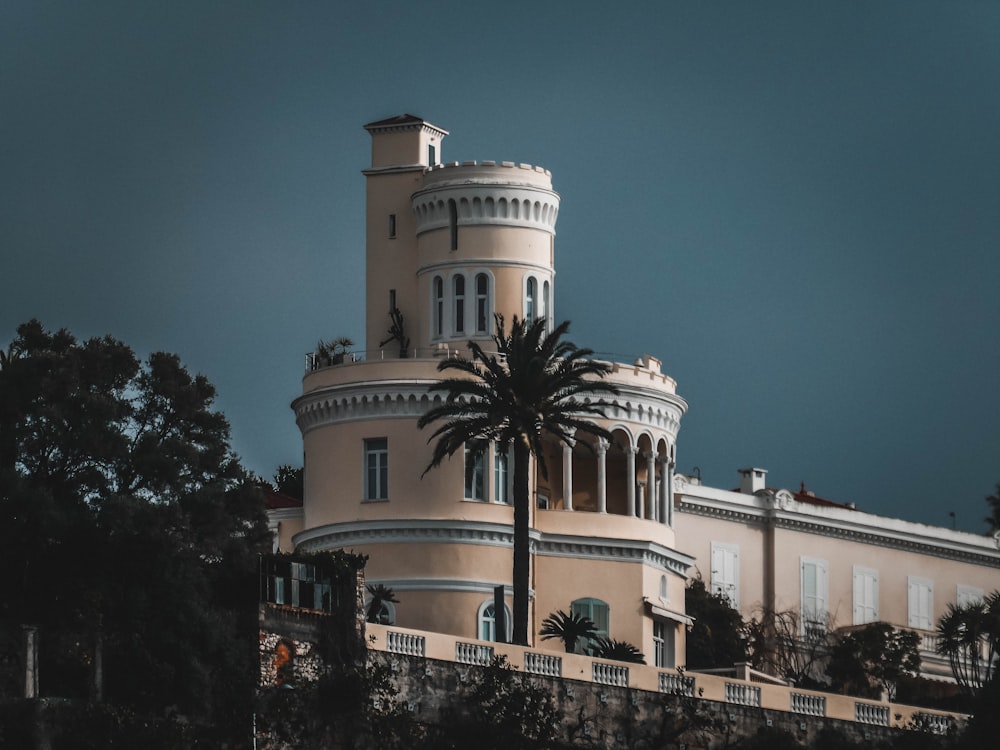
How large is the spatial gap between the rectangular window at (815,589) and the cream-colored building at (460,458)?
44.0 ft

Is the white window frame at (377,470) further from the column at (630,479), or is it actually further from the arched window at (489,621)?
the column at (630,479)

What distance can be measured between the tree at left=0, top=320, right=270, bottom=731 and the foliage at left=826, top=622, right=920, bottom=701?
96.0ft

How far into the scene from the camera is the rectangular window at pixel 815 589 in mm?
97625

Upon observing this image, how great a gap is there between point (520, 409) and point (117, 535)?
51.1 feet

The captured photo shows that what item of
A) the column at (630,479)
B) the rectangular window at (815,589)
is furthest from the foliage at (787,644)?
the column at (630,479)

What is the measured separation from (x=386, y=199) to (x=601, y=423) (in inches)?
409

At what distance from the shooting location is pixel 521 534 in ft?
241

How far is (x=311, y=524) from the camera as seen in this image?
80.8 meters

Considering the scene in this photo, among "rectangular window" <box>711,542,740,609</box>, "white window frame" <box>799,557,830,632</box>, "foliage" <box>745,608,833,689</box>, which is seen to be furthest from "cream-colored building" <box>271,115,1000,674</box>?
"white window frame" <box>799,557,830,632</box>

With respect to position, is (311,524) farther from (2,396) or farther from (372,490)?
(2,396)

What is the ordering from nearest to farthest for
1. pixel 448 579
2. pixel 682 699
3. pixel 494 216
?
pixel 682 699, pixel 448 579, pixel 494 216

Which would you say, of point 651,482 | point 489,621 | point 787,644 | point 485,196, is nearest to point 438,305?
point 485,196

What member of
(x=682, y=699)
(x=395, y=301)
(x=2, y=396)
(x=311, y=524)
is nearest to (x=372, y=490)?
(x=311, y=524)

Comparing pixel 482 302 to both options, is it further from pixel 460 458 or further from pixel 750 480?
pixel 750 480
